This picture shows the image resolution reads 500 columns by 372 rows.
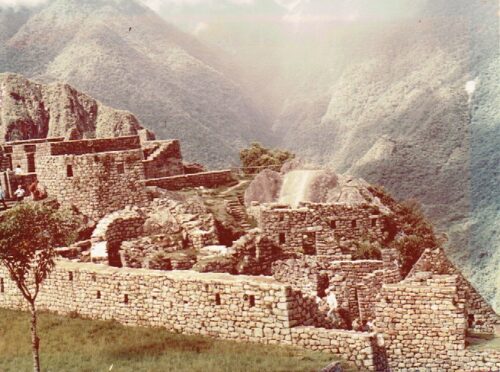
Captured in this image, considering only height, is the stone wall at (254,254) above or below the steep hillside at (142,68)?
below

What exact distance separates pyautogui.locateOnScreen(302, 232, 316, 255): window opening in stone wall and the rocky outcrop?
38.8m

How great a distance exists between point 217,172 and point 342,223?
306 inches

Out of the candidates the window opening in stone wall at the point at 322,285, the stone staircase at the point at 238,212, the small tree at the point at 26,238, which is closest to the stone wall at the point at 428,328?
the window opening in stone wall at the point at 322,285

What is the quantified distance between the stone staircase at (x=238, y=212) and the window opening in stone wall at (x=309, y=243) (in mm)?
2010

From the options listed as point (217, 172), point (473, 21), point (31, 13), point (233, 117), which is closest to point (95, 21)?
point (31, 13)

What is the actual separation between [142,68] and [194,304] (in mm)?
67315

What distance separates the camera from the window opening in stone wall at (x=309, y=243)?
2333 centimetres

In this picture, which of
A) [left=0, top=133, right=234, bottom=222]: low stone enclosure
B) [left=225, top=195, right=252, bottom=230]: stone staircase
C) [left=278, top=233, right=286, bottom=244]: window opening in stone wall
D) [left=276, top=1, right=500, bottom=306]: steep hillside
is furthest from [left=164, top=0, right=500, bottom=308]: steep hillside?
[left=0, top=133, right=234, bottom=222]: low stone enclosure

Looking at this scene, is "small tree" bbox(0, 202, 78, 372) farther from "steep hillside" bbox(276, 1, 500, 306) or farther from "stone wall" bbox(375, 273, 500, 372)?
"steep hillside" bbox(276, 1, 500, 306)

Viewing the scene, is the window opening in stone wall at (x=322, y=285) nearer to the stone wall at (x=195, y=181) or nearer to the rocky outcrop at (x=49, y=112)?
the stone wall at (x=195, y=181)

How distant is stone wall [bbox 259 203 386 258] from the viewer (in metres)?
23.2

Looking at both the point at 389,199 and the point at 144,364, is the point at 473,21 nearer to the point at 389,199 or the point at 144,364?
the point at 389,199

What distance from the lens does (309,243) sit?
23.4 m

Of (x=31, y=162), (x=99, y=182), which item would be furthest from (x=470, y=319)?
(x=31, y=162)
